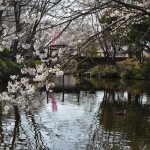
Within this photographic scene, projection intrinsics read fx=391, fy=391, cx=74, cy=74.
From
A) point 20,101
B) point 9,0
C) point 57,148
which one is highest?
point 9,0

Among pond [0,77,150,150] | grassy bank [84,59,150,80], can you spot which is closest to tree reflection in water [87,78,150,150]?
pond [0,77,150,150]

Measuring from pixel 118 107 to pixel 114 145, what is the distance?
19.4 feet

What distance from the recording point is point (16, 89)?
17.2 feet

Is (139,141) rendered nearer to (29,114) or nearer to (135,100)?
(29,114)

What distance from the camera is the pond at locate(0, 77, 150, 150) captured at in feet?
27.8

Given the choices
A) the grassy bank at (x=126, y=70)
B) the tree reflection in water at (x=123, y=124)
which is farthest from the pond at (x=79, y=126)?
the grassy bank at (x=126, y=70)

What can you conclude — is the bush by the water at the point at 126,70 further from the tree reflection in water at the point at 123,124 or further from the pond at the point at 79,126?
the pond at the point at 79,126

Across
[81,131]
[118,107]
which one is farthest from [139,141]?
[118,107]

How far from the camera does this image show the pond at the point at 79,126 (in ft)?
27.8

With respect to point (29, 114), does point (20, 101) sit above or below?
above

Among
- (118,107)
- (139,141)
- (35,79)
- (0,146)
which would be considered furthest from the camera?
(118,107)

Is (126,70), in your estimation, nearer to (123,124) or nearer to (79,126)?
(123,124)

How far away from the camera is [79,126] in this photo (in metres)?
10.4

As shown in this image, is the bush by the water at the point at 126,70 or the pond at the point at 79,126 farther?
the bush by the water at the point at 126,70
